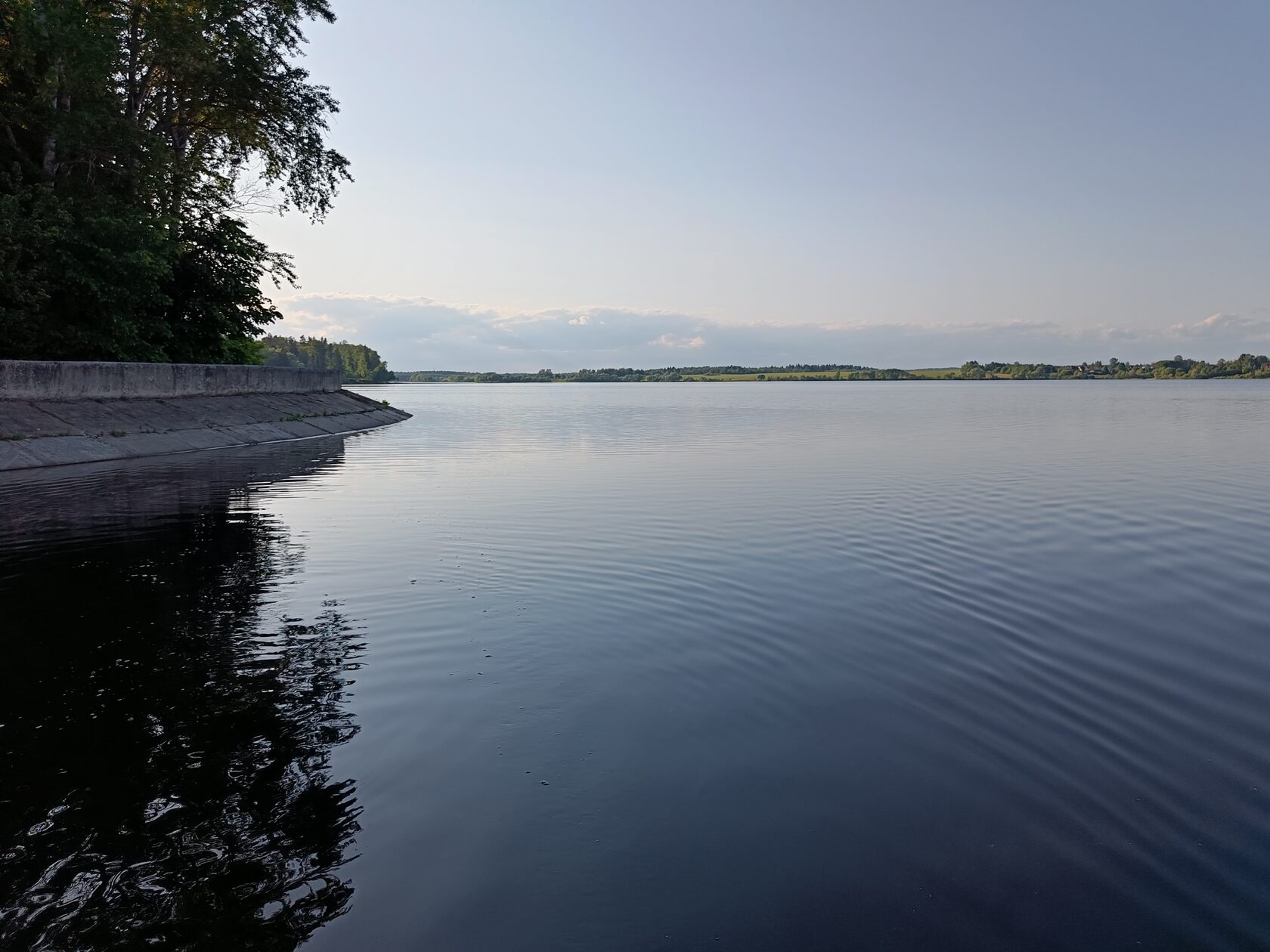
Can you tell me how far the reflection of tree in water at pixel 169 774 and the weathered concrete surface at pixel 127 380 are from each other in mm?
19923

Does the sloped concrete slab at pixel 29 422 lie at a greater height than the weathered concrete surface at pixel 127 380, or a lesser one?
lesser

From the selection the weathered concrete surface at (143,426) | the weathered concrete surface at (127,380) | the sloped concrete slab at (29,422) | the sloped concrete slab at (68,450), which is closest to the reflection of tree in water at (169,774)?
the sloped concrete slab at (68,450)

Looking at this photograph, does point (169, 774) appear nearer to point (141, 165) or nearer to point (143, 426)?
point (143, 426)

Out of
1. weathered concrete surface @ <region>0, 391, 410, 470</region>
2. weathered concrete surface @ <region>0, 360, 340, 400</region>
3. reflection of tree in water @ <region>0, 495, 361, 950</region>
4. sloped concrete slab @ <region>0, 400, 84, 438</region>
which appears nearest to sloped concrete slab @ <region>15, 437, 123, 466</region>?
weathered concrete surface @ <region>0, 391, 410, 470</region>

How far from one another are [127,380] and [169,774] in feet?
98.9

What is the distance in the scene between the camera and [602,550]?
13344mm

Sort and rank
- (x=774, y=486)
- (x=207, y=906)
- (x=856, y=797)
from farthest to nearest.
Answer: (x=774, y=486) < (x=856, y=797) < (x=207, y=906)

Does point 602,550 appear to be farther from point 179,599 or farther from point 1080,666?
point 1080,666

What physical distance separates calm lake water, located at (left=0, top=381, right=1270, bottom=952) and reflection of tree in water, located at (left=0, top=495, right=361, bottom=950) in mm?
28

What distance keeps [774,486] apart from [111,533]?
14394 mm

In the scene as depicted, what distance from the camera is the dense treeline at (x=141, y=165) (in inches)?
1144

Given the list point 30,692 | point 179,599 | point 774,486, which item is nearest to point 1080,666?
point 30,692

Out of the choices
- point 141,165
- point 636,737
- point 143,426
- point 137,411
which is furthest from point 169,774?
point 141,165

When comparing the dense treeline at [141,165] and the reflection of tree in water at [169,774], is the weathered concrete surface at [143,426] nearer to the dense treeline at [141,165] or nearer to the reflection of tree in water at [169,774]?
the dense treeline at [141,165]
